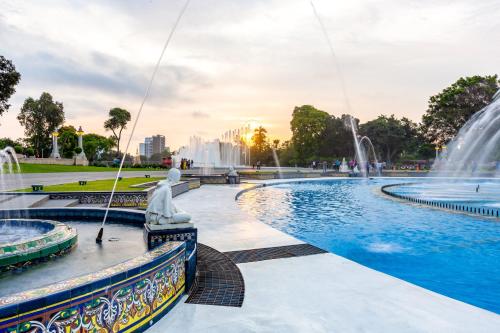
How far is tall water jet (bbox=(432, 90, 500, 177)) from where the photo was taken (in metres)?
51.4

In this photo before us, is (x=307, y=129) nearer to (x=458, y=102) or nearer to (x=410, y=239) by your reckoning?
(x=458, y=102)

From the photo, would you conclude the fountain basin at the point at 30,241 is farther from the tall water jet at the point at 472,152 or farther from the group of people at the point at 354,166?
the tall water jet at the point at 472,152

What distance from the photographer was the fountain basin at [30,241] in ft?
20.0

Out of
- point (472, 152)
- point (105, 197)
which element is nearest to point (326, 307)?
point (105, 197)

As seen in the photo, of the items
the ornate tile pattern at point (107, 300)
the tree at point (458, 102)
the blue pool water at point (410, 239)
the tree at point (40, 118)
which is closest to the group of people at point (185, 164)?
the blue pool water at point (410, 239)

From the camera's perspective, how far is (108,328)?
388 centimetres

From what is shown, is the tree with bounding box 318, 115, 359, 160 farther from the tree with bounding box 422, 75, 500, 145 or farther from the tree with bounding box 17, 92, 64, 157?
the tree with bounding box 17, 92, 64, 157

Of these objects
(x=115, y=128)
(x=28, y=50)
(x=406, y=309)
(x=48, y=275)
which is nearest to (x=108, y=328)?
(x=48, y=275)

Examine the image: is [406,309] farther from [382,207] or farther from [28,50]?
[28,50]

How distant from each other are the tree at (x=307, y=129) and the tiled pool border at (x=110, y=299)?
73.2 m

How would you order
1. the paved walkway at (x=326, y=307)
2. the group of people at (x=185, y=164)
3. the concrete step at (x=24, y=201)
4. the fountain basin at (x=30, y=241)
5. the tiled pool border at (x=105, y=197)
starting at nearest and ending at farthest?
the paved walkway at (x=326, y=307)
the fountain basin at (x=30, y=241)
the concrete step at (x=24, y=201)
the tiled pool border at (x=105, y=197)
the group of people at (x=185, y=164)

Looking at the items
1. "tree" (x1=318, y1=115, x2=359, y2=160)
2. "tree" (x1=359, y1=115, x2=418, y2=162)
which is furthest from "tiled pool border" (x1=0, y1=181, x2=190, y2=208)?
"tree" (x1=359, y1=115, x2=418, y2=162)

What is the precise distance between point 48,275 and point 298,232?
8320 mm

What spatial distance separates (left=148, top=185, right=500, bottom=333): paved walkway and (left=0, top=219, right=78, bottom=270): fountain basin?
10.7 ft
